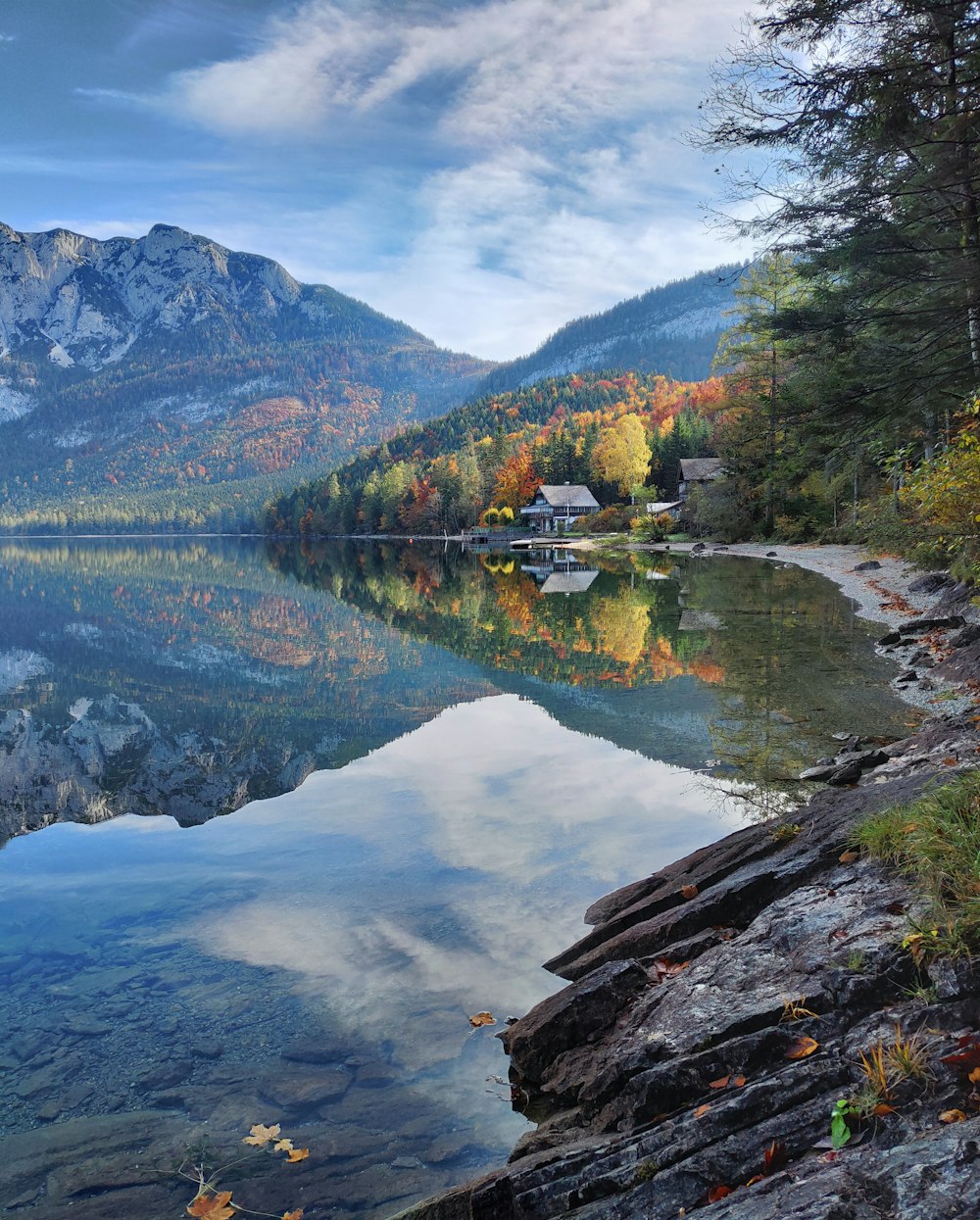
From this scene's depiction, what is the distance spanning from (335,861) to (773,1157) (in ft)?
22.5

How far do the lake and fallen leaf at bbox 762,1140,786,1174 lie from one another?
2.19 meters

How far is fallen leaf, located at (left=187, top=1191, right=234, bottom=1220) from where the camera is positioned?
4.34 m

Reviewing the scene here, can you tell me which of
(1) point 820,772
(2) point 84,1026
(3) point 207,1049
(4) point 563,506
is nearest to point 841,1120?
(3) point 207,1049

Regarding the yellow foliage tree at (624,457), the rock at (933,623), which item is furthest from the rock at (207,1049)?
the yellow foliage tree at (624,457)

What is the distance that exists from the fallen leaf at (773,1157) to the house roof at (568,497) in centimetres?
10316

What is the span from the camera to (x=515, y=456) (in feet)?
411

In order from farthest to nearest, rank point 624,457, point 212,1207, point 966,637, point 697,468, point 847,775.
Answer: point 624,457, point 697,468, point 966,637, point 847,775, point 212,1207

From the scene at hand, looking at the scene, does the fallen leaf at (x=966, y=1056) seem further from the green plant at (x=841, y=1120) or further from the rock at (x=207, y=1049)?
the rock at (x=207, y=1049)

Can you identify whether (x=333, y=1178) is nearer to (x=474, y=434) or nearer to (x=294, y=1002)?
(x=294, y=1002)

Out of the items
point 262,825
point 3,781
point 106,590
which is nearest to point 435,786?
point 262,825

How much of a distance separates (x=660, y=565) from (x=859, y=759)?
41829 mm

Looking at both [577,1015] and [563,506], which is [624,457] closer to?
[563,506]

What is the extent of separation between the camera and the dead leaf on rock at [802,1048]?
374 centimetres

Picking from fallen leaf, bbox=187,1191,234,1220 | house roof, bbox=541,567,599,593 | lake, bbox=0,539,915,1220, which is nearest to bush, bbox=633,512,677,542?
house roof, bbox=541,567,599,593
